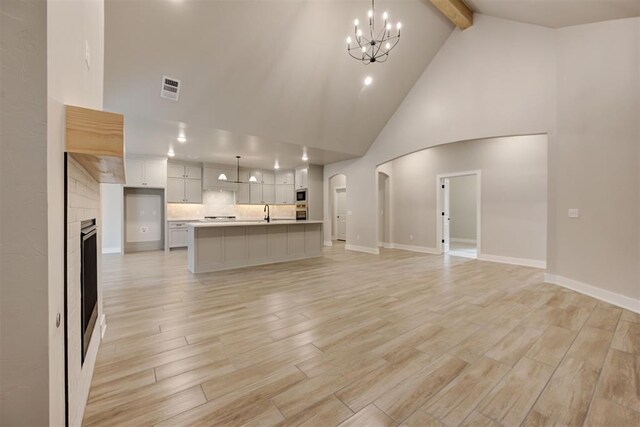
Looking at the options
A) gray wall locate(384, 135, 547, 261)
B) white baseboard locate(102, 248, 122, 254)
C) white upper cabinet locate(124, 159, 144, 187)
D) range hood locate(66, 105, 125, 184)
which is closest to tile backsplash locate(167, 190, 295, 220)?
white upper cabinet locate(124, 159, 144, 187)

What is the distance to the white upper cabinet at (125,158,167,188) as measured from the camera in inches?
280

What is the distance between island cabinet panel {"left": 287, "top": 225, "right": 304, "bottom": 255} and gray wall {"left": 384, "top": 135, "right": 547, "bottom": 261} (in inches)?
136

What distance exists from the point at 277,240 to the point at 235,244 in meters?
0.99

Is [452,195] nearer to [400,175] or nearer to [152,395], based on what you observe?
[400,175]

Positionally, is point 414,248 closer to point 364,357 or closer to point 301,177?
point 301,177

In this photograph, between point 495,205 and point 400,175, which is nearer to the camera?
point 495,205

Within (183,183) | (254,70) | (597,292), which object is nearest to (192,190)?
(183,183)

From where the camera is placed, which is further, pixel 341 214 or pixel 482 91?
pixel 341 214

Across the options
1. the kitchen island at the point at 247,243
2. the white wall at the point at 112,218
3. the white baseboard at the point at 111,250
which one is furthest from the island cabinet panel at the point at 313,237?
the white baseboard at the point at 111,250

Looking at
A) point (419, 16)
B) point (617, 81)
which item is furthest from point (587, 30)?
point (419, 16)

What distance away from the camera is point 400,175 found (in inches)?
327

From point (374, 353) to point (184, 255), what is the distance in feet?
20.3

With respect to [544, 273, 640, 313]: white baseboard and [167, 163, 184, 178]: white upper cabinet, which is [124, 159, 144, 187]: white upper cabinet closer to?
[167, 163, 184, 178]: white upper cabinet

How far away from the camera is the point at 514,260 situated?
580 cm
